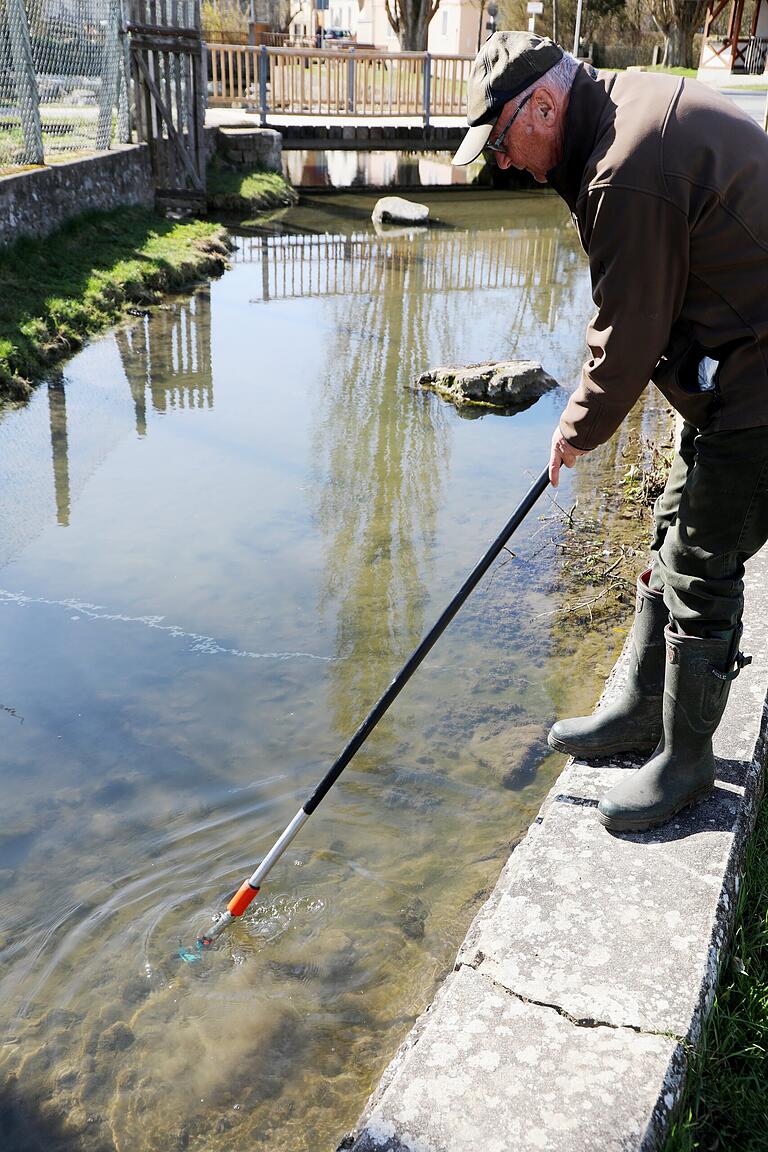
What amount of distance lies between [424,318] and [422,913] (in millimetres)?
7434

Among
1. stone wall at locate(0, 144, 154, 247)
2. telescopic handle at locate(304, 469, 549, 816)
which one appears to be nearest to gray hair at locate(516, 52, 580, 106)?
telescopic handle at locate(304, 469, 549, 816)

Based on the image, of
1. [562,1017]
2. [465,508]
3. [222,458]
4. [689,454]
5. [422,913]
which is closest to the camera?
[562,1017]

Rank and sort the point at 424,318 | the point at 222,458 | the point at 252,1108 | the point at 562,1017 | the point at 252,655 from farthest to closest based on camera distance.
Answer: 1. the point at 424,318
2. the point at 222,458
3. the point at 252,655
4. the point at 252,1108
5. the point at 562,1017

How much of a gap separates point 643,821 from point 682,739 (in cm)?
23

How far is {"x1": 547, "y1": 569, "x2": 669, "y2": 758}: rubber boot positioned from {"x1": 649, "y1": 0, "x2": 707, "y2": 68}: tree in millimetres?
44436

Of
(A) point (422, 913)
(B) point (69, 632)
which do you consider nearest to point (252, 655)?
(B) point (69, 632)

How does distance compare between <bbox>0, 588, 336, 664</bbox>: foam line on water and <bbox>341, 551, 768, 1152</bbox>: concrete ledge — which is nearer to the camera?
<bbox>341, 551, 768, 1152</bbox>: concrete ledge

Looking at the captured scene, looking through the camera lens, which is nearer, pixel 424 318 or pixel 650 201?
pixel 650 201

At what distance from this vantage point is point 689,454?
2637 mm

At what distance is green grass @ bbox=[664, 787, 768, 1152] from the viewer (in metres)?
1.99

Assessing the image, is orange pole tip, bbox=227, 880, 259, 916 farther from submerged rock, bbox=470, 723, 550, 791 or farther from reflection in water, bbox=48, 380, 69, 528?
reflection in water, bbox=48, 380, 69, 528

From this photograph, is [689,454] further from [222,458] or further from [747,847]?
[222,458]

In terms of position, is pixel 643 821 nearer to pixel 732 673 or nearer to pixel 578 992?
pixel 732 673

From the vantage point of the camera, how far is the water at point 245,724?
8.48 ft
